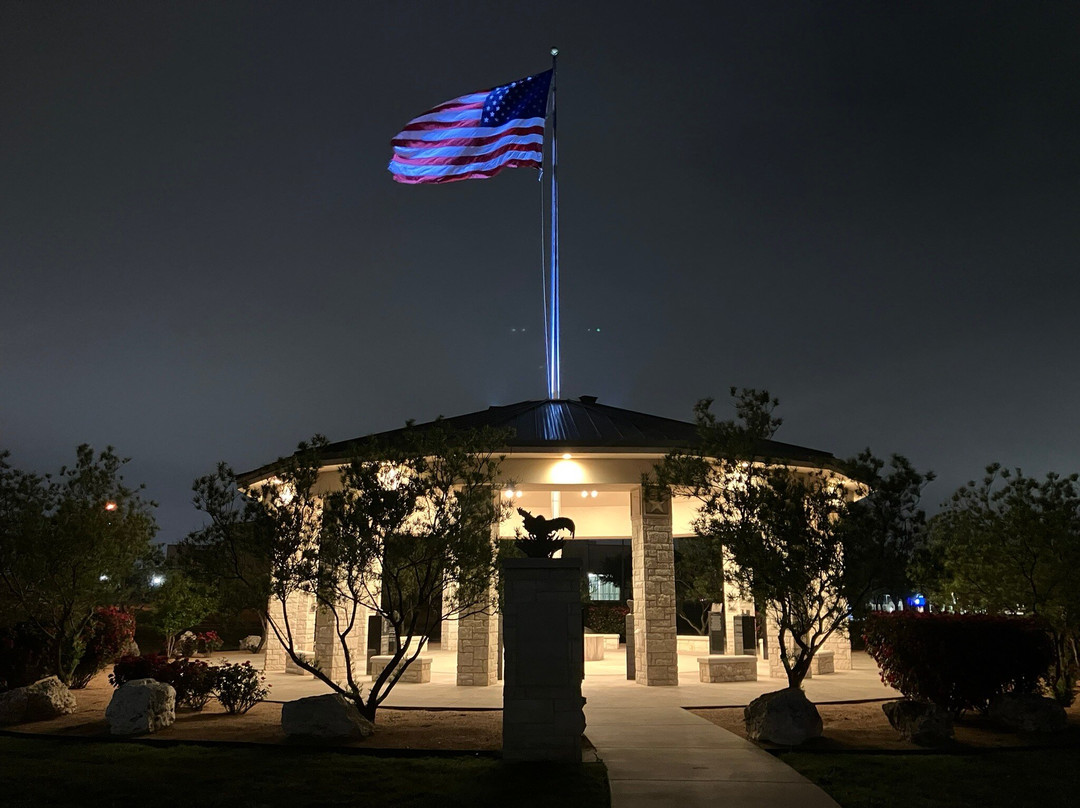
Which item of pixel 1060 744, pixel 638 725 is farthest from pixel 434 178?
pixel 1060 744

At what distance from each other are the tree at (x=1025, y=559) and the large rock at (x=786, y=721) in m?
4.43

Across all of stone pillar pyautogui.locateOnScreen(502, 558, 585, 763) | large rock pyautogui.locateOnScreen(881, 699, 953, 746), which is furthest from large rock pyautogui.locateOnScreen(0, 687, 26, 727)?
large rock pyautogui.locateOnScreen(881, 699, 953, 746)

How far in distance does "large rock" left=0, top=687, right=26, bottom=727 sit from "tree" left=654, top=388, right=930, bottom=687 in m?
11.3

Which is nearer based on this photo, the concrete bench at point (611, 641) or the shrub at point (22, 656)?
the shrub at point (22, 656)

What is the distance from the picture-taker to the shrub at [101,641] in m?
17.3

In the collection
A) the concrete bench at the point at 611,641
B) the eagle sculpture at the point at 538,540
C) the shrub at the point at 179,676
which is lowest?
the concrete bench at the point at 611,641

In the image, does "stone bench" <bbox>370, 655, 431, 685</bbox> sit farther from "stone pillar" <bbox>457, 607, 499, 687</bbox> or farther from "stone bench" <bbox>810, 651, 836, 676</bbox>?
"stone bench" <bbox>810, 651, 836, 676</bbox>

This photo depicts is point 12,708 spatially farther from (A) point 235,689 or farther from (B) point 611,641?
(B) point 611,641

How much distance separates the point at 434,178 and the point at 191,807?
15.1 meters

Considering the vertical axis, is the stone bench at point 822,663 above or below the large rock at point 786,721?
below

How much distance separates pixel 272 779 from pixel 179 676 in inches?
216

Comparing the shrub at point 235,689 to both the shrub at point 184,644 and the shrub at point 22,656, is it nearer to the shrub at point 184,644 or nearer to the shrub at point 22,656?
the shrub at point 22,656

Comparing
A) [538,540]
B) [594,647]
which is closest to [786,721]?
[538,540]

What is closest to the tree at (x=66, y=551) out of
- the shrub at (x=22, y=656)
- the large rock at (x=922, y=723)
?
the shrub at (x=22, y=656)
